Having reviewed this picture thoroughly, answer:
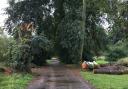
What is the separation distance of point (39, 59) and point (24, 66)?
48.5 feet

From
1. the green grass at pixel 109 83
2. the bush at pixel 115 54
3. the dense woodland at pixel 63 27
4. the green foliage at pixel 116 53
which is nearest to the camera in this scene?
the green grass at pixel 109 83

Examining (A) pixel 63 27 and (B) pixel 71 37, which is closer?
(B) pixel 71 37

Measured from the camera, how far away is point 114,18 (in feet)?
40.7

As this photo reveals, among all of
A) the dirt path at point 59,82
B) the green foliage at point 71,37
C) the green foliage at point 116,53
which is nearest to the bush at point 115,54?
the green foliage at point 116,53

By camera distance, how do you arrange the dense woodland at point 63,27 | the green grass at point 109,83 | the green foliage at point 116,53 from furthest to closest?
the green foliage at point 116,53, the dense woodland at point 63,27, the green grass at point 109,83

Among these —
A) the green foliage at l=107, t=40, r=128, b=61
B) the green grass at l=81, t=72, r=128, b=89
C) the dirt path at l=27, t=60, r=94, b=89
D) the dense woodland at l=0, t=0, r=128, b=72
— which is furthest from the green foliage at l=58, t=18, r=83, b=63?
the green grass at l=81, t=72, r=128, b=89

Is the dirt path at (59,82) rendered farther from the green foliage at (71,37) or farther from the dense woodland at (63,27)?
the green foliage at (71,37)

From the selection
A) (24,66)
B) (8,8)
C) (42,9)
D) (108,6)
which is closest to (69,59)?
(42,9)

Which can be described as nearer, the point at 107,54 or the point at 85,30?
the point at 85,30

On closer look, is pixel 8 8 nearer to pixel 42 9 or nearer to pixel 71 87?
pixel 42 9

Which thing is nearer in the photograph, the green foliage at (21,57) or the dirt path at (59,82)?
the dirt path at (59,82)

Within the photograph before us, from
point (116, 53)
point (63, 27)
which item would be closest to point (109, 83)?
point (63, 27)

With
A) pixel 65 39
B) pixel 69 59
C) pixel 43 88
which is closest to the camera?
pixel 43 88

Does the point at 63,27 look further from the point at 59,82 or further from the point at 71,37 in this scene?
the point at 59,82
